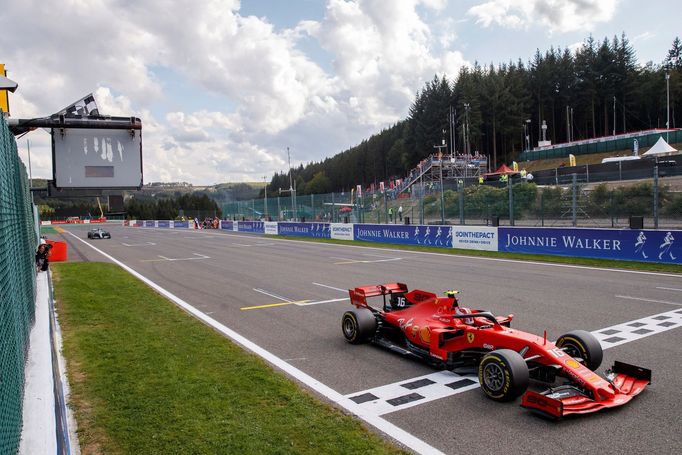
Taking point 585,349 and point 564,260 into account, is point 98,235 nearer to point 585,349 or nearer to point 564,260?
point 564,260

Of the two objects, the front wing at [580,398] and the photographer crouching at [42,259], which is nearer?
the front wing at [580,398]

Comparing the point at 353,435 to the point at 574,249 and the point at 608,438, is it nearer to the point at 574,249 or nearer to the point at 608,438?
the point at 608,438

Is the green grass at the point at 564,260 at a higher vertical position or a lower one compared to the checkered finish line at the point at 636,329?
higher

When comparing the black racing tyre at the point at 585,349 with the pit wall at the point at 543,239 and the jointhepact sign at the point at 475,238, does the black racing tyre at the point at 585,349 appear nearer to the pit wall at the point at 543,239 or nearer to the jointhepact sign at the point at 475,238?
the pit wall at the point at 543,239

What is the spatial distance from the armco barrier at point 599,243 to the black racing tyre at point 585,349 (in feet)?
40.0

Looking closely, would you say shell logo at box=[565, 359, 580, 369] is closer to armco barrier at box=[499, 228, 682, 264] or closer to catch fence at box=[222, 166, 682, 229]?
armco barrier at box=[499, 228, 682, 264]

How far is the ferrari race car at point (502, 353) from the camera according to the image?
216 inches

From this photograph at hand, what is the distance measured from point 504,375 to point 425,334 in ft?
5.05

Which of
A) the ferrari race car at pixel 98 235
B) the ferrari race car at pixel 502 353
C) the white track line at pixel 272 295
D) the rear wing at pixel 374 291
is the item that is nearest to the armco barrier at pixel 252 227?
the ferrari race car at pixel 98 235

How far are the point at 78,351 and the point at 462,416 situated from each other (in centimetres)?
588

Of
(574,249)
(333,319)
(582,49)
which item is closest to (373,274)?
(333,319)

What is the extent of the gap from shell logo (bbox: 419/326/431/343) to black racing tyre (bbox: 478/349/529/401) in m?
1.13

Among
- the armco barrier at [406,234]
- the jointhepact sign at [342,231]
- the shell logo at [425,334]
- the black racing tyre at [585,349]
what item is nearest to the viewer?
the black racing tyre at [585,349]

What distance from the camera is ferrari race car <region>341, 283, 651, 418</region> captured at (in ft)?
18.0
